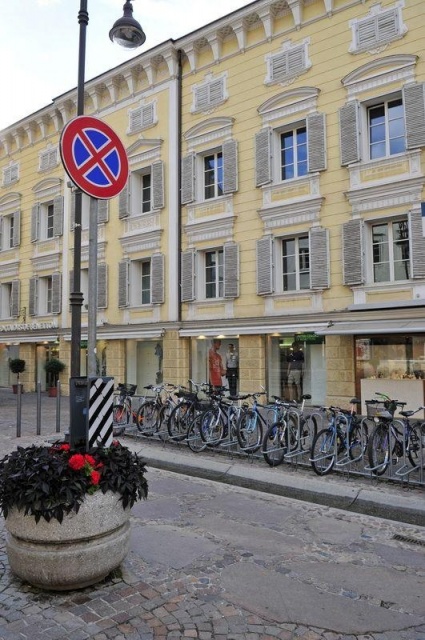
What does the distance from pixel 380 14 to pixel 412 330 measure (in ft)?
28.6

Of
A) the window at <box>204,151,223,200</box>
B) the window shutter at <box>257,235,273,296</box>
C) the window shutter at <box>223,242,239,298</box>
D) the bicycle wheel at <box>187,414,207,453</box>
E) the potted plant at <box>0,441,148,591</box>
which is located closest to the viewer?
the potted plant at <box>0,441,148,591</box>

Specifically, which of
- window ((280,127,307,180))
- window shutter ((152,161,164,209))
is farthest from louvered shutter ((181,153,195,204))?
window ((280,127,307,180))

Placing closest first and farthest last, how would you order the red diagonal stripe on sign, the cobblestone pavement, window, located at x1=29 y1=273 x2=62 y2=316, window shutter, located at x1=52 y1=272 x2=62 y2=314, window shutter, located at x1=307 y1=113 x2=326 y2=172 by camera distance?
the cobblestone pavement → the red diagonal stripe on sign → window shutter, located at x1=307 y1=113 x2=326 y2=172 → window shutter, located at x1=52 y1=272 x2=62 y2=314 → window, located at x1=29 y1=273 x2=62 y2=316

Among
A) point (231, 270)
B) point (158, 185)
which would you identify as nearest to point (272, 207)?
point (231, 270)

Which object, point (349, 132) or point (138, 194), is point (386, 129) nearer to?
point (349, 132)

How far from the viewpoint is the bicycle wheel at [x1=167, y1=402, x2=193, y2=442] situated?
389 inches

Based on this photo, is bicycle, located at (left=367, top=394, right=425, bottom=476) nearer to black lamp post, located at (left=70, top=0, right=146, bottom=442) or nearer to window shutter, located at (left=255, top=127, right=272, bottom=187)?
black lamp post, located at (left=70, top=0, right=146, bottom=442)

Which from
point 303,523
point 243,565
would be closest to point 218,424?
point 303,523

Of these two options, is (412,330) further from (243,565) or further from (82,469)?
(82,469)

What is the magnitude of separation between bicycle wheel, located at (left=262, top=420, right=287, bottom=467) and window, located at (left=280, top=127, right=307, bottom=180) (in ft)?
29.8

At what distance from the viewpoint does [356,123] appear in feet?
44.4

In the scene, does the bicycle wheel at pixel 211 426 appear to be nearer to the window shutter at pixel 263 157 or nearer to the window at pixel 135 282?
the window shutter at pixel 263 157

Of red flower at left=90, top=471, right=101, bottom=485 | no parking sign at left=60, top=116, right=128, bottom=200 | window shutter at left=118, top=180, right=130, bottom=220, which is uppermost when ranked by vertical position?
window shutter at left=118, top=180, right=130, bottom=220

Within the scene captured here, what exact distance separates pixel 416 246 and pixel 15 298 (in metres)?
18.3
